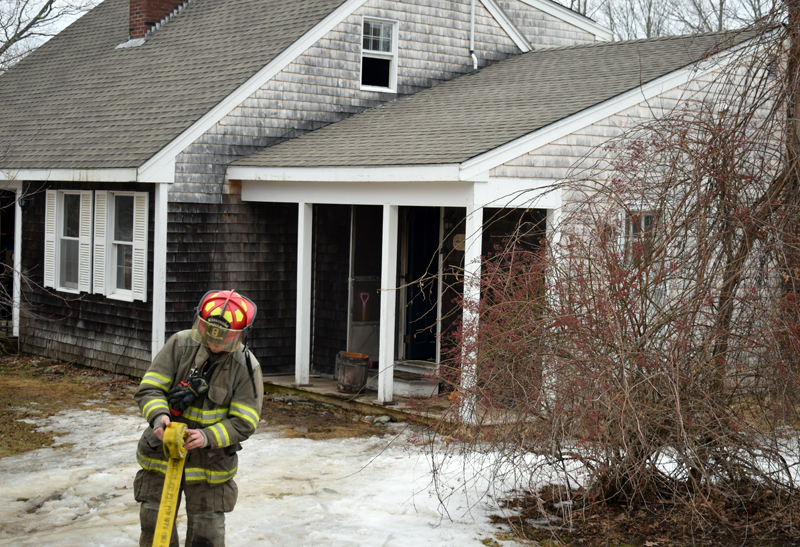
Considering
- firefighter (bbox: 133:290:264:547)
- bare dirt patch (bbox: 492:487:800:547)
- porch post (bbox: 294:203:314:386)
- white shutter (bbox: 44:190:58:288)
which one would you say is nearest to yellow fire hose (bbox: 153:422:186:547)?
firefighter (bbox: 133:290:264:547)

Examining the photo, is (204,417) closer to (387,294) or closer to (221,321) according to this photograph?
(221,321)

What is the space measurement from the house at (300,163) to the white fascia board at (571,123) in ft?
0.08

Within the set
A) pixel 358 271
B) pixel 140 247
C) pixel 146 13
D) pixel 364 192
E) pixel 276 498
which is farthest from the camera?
pixel 146 13

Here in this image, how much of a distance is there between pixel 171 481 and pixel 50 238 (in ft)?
33.4

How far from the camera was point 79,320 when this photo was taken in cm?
1369

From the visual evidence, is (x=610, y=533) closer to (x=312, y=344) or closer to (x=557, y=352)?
(x=557, y=352)

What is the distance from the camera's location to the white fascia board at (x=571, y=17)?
16.6 metres

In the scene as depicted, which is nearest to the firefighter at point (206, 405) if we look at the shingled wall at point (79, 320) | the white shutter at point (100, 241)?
the shingled wall at point (79, 320)

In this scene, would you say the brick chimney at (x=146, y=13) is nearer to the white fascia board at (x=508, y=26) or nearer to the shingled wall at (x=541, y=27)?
the white fascia board at (x=508, y=26)

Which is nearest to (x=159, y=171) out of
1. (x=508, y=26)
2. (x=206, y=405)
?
(x=508, y=26)

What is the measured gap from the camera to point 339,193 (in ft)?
36.7

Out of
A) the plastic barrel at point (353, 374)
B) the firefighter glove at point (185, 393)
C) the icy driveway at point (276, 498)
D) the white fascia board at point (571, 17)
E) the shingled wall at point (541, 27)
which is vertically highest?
the white fascia board at point (571, 17)

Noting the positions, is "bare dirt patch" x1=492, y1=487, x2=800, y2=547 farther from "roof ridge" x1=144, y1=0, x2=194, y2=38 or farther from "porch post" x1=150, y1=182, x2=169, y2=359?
"roof ridge" x1=144, y1=0, x2=194, y2=38

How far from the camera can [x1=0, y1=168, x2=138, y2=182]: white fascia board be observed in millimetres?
11782
